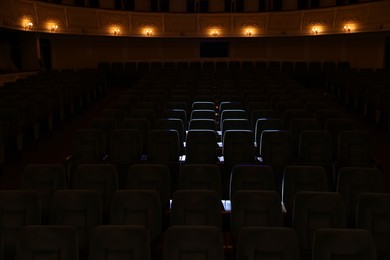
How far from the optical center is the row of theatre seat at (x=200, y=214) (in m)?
3.07

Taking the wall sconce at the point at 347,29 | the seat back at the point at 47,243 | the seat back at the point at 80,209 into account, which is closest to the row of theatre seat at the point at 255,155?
the seat back at the point at 80,209

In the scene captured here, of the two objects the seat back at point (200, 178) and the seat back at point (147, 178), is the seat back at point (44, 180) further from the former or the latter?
the seat back at point (200, 178)

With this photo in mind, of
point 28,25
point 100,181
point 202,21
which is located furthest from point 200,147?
point 202,21

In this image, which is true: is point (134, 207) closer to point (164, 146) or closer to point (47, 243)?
point (47, 243)

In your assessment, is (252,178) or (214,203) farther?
(252,178)

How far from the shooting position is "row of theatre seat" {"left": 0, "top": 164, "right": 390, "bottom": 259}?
307 centimetres

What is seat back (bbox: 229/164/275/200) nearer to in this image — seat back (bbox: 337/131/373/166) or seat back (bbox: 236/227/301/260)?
seat back (bbox: 236/227/301/260)

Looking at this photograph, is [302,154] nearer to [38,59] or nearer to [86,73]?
[86,73]

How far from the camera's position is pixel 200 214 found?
152 inches

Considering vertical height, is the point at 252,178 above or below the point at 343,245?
above

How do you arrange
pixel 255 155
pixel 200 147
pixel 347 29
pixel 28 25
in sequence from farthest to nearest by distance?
pixel 347 29 → pixel 28 25 → pixel 255 155 → pixel 200 147

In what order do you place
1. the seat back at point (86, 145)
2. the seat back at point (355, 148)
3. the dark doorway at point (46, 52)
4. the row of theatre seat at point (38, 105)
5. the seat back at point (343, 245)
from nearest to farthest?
1. the seat back at point (343, 245)
2. the seat back at point (355, 148)
3. the seat back at point (86, 145)
4. the row of theatre seat at point (38, 105)
5. the dark doorway at point (46, 52)

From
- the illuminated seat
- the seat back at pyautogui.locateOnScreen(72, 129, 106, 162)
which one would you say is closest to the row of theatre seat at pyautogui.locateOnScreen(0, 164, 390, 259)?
the illuminated seat

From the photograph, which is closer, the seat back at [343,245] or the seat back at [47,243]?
the seat back at [343,245]
